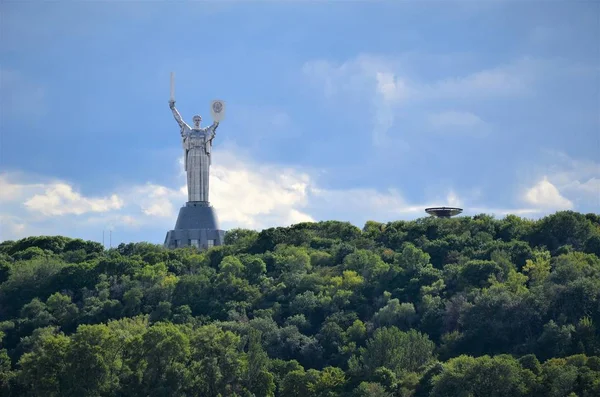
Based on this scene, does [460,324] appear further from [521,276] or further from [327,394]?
[327,394]

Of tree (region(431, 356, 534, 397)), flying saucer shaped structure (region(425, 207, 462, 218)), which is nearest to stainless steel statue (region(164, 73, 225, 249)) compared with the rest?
flying saucer shaped structure (region(425, 207, 462, 218))

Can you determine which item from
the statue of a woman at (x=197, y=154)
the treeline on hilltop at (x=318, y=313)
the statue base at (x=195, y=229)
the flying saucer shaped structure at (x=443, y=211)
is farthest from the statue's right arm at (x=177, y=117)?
the flying saucer shaped structure at (x=443, y=211)

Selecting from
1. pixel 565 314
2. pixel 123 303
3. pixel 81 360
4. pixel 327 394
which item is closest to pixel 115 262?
pixel 123 303

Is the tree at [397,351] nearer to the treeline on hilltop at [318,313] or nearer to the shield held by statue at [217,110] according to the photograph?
the treeline on hilltop at [318,313]

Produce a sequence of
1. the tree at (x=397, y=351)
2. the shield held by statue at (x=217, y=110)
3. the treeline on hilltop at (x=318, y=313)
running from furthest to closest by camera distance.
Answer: the shield held by statue at (x=217, y=110)
the tree at (x=397, y=351)
the treeline on hilltop at (x=318, y=313)

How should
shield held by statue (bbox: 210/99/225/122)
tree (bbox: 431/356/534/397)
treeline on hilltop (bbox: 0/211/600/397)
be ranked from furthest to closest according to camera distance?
shield held by statue (bbox: 210/99/225/122)
treeline on hilltop (bbox: 0/211/600/397)
tree (bbox: 431/356/534/397)

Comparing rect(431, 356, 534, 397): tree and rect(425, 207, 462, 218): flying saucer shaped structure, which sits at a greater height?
rect(425, 207, 462, 218): flying saucer shaped structure

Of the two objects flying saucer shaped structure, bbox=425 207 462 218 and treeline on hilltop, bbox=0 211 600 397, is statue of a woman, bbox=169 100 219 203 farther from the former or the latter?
flying saucer shaped structure, bbox=425 207 462 218
